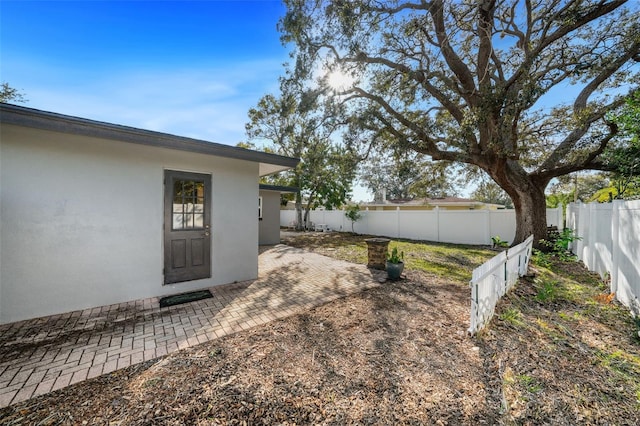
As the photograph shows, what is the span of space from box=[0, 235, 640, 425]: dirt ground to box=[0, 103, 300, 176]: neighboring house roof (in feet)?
10.1

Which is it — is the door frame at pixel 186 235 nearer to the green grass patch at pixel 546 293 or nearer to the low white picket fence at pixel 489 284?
the low white picket fence at pixel 489 284

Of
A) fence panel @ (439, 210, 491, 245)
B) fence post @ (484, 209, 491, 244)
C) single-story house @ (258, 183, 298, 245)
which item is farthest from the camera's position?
single-story house @ (258, 183, 298, 245)

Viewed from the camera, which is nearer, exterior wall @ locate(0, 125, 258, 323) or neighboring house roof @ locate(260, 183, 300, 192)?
exterior wall @ locate(0, 125, 258, 323)

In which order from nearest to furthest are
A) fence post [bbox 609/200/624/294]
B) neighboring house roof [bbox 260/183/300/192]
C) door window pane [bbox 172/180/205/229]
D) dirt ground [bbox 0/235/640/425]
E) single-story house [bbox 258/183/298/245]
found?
dirt ground [bbox 0/235/640/425] → fence post [bbox 609/200/624/294] → door window pane [bbox 172/180/205/229] → neighboring house roof [bbox 260/183/300/192] → single-story house [bbox 258/183/298/245]

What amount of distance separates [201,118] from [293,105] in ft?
10.7

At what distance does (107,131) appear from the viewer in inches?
136

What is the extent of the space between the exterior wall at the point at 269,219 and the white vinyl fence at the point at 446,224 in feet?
20.7

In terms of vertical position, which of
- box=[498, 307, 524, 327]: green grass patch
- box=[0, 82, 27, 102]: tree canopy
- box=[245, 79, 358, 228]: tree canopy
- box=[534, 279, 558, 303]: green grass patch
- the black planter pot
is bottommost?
box=[498, 307, 524, 327]: green grass patch

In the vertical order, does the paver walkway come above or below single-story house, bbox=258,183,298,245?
below

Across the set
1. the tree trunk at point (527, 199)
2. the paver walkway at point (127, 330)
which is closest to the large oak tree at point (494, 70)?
the tree trunk at point (527, 199)

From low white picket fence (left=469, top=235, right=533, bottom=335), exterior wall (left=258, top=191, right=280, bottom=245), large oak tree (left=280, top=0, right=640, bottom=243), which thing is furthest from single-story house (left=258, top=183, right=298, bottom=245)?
low white picket fence (left=469, top=235, right=533, bottom=335)

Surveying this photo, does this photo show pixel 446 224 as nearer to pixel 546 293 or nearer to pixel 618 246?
pixel 546 293

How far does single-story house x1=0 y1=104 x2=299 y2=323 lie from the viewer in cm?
336

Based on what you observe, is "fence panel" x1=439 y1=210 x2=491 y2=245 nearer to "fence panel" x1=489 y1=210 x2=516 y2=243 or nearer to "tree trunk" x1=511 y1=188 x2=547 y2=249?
"fence panel" x1=489 y1=210 x2=516 y2=243
